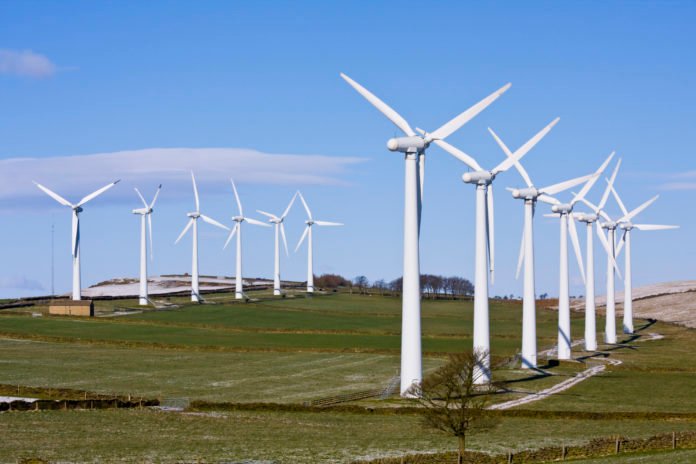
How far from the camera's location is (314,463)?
54.2 m

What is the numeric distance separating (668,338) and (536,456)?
107371 millimetres

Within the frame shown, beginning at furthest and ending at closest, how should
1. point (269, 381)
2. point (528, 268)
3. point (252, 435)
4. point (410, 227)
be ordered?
point (528, 268), point (269, 381), point (410, 227), point (252, 435)

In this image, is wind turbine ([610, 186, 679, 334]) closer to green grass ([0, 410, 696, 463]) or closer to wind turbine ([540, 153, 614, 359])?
wind turbine ([540, 153, 614, 359])

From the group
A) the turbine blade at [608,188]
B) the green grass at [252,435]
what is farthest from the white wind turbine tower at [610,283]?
the green grass at [252,435]

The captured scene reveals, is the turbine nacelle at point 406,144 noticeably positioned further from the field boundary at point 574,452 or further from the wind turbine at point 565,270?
the wind turbine at point 565,270

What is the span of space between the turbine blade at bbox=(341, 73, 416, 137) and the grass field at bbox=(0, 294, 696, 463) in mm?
21137

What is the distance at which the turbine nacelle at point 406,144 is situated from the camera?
84000mm

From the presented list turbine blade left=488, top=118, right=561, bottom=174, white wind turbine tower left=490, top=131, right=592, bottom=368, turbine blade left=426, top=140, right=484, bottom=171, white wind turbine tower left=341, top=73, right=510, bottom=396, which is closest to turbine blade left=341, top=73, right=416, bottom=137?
white wind turbine tower left=341, top=73, right=510, bottom=396

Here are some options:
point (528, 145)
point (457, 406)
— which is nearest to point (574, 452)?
point (457, 406)

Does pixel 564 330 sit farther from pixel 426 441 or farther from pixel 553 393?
pixel 426 441

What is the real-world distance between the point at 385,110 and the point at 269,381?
2582 centimetres

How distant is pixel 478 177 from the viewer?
323ft

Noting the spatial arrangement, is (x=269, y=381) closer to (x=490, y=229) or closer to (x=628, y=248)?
(x=490, y=229)

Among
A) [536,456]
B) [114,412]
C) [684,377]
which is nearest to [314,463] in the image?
[536,456]
